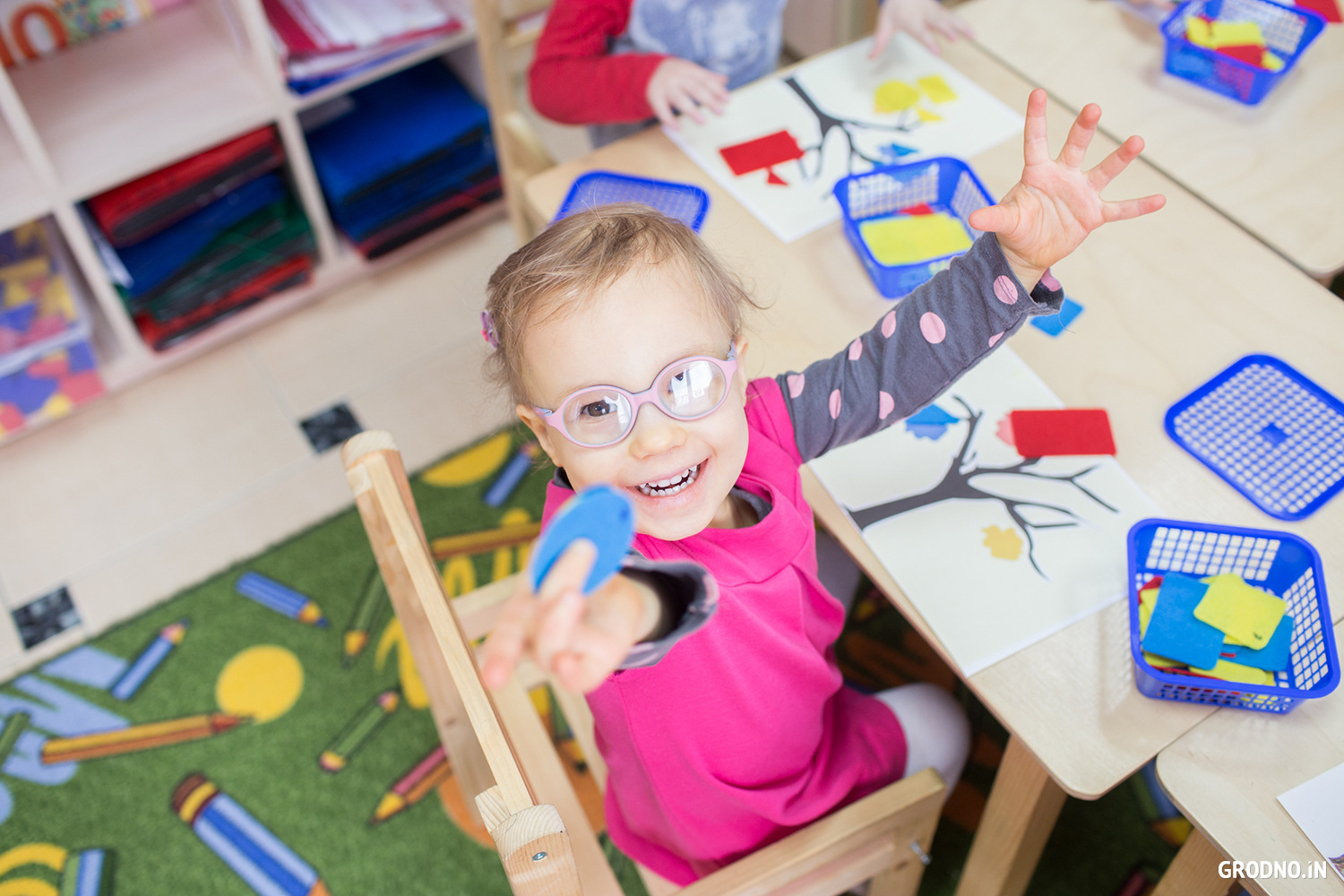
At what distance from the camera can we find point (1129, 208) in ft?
2.64

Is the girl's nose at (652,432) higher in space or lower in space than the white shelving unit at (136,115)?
higher

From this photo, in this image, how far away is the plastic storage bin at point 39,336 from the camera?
5.82 feet

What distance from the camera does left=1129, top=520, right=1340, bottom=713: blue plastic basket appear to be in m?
0.80

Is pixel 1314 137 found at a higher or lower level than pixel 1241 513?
higher

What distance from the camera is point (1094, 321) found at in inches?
42.8

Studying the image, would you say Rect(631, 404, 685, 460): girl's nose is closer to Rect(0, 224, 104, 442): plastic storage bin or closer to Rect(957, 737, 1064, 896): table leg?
Rect(957, 737, 1064, 896): table leg

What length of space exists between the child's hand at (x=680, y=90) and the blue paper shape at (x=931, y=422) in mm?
511

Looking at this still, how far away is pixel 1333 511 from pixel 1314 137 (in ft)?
1.83

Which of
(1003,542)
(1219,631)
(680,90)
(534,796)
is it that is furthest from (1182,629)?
(680,90)

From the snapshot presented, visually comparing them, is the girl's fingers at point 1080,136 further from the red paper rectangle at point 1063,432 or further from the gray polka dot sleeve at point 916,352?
the red paper rectangle at point 1063,432

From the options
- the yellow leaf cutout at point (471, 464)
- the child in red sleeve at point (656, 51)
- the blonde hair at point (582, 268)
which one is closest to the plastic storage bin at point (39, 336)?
the yellow leaf cutout at point (471, 464)

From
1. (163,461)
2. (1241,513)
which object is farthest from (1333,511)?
(163,461)

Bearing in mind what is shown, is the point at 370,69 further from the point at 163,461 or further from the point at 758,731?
the point at 758,731

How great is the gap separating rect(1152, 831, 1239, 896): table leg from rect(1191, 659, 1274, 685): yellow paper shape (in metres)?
0.13
